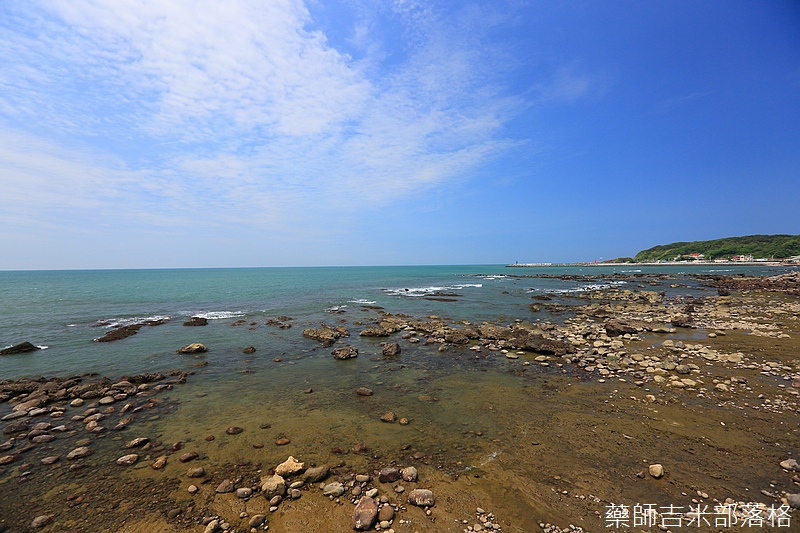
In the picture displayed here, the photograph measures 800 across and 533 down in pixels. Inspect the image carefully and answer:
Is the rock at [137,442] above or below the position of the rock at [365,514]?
below


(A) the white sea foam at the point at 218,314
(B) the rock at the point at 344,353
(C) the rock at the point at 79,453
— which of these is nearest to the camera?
(C) the rock at the point at 79,453

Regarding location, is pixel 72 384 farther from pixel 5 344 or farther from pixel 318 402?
pixel 5 344

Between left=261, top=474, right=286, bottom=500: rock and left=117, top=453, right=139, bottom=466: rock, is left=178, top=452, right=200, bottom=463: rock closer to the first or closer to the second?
left=117, top=453, right=139, bottom=466: rock

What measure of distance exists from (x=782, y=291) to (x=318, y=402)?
58205mm

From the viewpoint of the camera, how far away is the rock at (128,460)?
279 inches

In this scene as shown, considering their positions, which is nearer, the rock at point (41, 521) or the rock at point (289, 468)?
the rock at point (41, 521)

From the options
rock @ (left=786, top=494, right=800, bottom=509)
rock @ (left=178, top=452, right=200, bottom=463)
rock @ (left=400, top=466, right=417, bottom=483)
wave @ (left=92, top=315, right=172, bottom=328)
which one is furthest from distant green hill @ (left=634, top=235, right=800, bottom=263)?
wave @ (left=92, top=315, right=172, bottom=328)

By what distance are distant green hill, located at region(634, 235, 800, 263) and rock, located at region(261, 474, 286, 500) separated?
211 m

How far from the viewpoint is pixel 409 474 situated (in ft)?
20.9

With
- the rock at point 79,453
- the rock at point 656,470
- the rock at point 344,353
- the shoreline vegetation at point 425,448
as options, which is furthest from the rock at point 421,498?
the rock at point 344,353

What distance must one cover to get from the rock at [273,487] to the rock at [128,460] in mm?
3613

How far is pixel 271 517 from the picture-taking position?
5.47 meters

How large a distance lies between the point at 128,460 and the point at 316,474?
15.7 ft

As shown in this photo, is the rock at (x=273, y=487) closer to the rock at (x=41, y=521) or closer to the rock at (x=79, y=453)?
the rock at (x=41, y=521)
